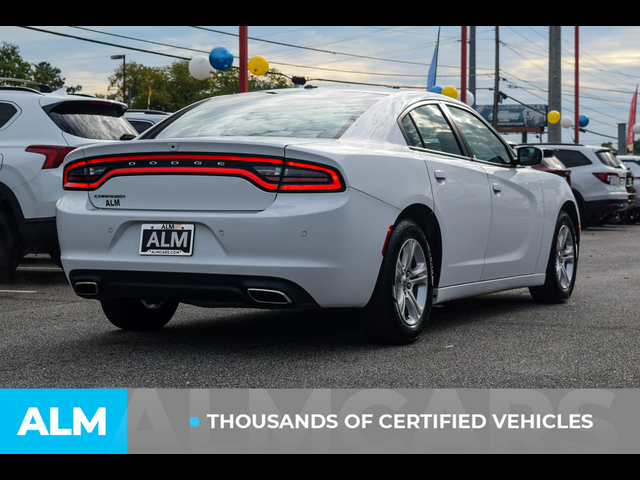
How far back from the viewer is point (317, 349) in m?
5.20

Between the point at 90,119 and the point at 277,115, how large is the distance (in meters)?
3.90

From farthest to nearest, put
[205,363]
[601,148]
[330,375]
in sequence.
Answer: [601,148] → [205,363] → [330,375]

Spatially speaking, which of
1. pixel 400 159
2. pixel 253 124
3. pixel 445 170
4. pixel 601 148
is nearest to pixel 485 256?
pixel 445 170

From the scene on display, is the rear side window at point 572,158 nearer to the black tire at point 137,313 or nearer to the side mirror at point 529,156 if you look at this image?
the side mirror at point 529,156

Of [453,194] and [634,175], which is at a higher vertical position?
[453,194]

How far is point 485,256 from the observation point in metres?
6.20

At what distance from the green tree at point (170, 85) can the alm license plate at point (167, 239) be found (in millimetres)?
93967

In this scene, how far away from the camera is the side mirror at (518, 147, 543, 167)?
6793 mm

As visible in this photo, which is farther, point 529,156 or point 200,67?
point 200,67

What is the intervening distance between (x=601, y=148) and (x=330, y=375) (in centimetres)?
Answer: 1621

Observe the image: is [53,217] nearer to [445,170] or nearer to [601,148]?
[445,170]

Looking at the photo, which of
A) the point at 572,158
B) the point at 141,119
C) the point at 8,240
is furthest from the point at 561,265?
the point at 572,158

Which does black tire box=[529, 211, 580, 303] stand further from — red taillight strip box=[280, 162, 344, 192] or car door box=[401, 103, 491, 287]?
red taillight strip box=[280, 162, 344, 192]

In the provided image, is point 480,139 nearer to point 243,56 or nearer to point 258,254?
point 258,254
